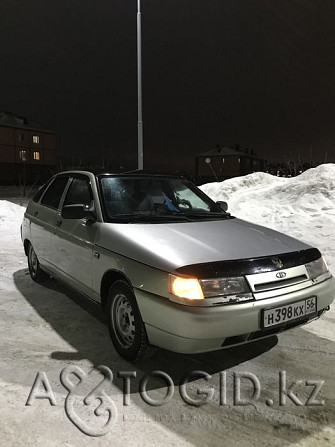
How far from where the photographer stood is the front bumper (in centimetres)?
255

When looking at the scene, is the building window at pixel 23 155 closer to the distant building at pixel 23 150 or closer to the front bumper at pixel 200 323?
the distant building at pixel 23 150

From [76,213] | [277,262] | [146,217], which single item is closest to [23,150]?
[76,213]

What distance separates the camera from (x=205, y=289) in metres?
2.61

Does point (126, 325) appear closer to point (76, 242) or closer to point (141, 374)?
point (141, 374)

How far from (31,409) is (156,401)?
2.72 ft

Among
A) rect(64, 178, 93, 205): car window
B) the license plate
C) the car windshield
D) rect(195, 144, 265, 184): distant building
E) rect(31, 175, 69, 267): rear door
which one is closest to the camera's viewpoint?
the license plate

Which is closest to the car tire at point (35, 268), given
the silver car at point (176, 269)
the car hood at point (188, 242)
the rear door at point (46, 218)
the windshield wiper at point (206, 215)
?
the rear door at point (46, 218)

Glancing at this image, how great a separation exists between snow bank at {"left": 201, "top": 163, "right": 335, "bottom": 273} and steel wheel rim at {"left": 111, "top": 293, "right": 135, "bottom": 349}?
13.5 feet

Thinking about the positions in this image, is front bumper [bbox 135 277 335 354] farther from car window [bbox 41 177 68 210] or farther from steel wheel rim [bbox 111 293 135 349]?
car window [bbox 41 177 68 210]

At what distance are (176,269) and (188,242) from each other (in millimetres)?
407

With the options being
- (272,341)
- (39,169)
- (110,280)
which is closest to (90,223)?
(110,280)

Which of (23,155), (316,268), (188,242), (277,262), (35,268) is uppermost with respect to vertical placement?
(23,155)

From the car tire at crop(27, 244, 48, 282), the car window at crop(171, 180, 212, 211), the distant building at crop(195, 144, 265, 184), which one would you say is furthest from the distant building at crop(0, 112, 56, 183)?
the car window at crop(171, 180, 212, 211)

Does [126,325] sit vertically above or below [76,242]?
below
